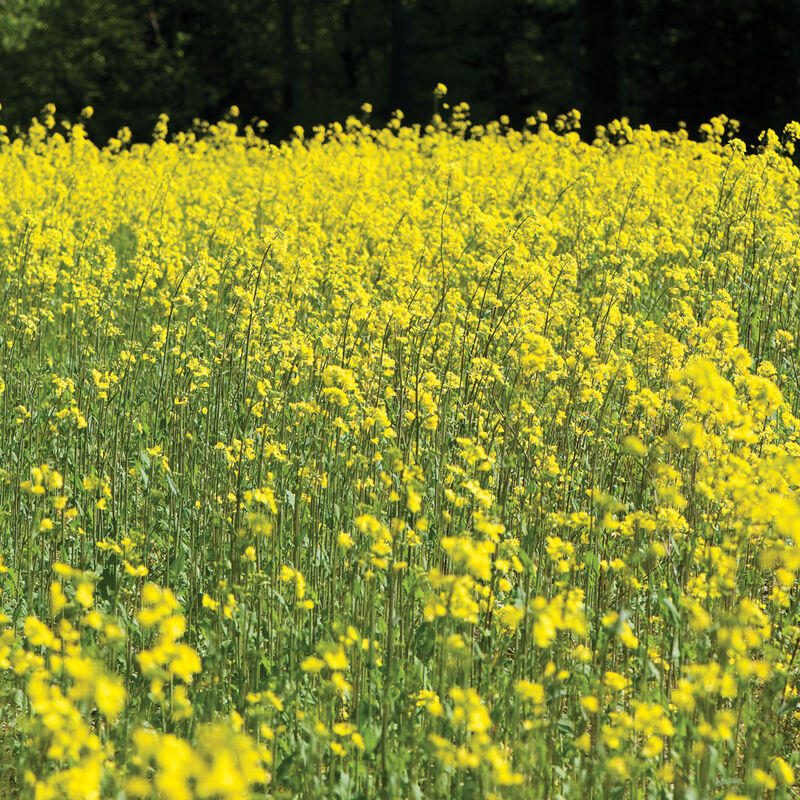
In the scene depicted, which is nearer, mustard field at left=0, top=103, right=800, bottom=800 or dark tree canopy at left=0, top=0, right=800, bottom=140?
mustard field at left=0, top=103, right=800, bottom=800

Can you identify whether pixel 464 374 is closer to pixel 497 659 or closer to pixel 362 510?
pixel 362 510

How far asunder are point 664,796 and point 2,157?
413 inches

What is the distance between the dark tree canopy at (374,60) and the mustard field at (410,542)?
16.4 metres

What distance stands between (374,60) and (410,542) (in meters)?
31.2

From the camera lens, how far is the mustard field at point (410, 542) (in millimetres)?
2428

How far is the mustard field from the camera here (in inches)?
95.6

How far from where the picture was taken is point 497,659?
334 cm

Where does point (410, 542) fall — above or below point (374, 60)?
below

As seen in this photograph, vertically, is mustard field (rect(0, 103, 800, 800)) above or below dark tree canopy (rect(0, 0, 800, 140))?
below

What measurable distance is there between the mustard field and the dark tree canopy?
54.0 ft

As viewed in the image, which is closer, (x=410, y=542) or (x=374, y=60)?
(x=410, y=542)

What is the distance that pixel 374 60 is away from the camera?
3250 centimetres

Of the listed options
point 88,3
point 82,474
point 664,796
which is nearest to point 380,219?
point 82,474

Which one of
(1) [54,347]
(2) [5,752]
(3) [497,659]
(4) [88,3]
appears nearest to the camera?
(2) [5,752]
